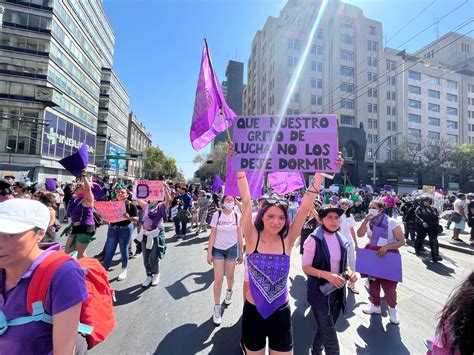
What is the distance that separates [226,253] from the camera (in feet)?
13.9

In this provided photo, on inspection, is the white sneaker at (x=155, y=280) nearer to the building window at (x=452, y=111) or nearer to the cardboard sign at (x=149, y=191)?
the cardboard sign at (x=149, y=191)

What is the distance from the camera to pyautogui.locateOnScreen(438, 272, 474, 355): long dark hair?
1204 mm

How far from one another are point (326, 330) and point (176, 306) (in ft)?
8.64

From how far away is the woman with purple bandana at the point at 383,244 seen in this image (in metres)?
3.98

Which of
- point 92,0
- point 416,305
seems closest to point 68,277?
point 416,305

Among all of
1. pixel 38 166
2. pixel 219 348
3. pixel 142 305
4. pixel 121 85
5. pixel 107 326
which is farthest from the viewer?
pixel 121 85

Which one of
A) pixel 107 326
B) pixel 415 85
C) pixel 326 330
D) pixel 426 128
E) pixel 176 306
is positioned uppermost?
pixel 415 85

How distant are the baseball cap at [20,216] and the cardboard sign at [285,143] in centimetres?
200

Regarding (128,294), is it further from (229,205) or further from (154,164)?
(154,164)

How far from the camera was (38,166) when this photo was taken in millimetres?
31188

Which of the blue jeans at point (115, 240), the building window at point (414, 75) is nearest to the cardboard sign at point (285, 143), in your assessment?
the blue jeans at point (115, 240)

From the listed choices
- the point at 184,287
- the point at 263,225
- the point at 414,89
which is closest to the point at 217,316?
the point at 184,287

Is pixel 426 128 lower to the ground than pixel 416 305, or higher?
higher

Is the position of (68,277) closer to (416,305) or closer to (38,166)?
(416,305)
